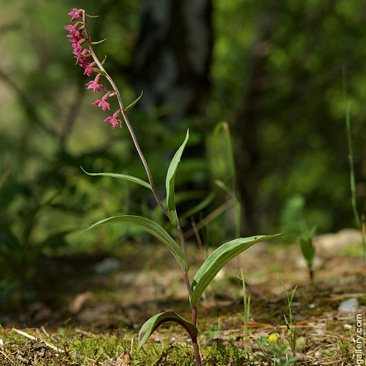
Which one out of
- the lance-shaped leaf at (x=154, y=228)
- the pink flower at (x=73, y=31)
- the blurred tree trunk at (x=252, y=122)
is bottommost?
the blurred tree trunk at (x=252, y=122)

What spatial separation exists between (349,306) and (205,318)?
539 millimetres

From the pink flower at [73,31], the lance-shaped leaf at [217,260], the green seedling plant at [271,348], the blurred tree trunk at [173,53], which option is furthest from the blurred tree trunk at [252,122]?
the pink flower at [73,31]

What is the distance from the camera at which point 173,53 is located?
4887 millimetres

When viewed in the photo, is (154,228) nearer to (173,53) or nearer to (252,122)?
(173,53)

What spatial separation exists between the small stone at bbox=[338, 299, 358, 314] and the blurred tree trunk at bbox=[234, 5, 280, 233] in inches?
200

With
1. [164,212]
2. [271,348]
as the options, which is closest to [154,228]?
[164,212]

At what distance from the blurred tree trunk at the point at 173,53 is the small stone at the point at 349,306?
317 centimetres

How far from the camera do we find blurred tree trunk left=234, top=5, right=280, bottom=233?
7312 mm

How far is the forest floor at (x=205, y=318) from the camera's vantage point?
1559 millimetres

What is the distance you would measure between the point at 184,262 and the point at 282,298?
33.8 inches

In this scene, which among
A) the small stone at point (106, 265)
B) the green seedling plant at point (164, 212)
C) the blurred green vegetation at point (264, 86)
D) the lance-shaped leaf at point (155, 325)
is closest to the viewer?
the lance-shaped leaf at point (155, 325)

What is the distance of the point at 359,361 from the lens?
1.49 metres

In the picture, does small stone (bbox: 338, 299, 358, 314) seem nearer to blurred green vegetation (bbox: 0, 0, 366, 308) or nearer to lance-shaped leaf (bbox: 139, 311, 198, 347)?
lance-shaped leaf (bbox: 139, 311, 198, 347)

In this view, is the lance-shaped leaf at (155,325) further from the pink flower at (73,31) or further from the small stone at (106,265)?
the small stone at (106,265)
